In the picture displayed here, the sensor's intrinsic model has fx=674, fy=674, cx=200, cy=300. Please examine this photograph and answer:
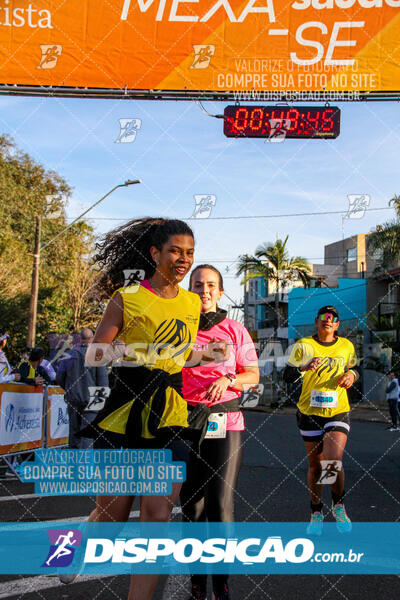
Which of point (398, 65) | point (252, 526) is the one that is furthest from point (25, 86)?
point (252, 526)

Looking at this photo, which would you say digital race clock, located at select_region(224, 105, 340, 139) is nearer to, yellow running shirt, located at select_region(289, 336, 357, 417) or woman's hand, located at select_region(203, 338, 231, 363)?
yellow running shirt, located at select_region(289, 336, 357, 417)

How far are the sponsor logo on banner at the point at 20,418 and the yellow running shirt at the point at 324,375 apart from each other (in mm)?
3811

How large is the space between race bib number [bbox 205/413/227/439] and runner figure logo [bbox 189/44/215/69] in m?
8.57

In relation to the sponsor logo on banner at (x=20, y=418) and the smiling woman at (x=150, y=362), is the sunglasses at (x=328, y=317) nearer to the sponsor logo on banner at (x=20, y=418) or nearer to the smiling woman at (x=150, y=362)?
the smiling woman at (x=150, y=362)

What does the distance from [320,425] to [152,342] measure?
3.02 metres

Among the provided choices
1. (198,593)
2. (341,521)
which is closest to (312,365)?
(341,521)

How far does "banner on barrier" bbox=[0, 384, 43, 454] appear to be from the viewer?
802 cm

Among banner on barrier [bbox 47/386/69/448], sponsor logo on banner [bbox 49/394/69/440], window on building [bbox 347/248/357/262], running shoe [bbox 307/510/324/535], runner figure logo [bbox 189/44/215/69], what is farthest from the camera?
window on building [bbox 347/248/357/262]

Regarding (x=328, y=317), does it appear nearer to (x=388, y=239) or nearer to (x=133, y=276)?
(x=133, y=276)

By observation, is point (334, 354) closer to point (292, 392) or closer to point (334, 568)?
point (292, 392)

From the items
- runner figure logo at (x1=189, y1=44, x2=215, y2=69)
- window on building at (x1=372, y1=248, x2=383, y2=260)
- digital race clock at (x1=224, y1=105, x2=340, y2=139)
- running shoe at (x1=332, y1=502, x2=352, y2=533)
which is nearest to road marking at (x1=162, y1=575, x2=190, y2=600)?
running shoe at (x1=332, y1=502, x2=352, y2=533)

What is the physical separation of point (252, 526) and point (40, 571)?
197cm

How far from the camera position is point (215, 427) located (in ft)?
13.1

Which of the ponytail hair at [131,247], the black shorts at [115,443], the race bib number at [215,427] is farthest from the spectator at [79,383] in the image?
the black shorts at [115,443]
